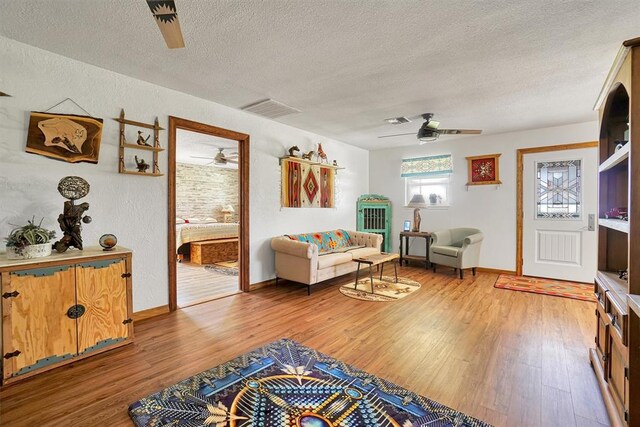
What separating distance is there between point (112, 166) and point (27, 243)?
1057mm

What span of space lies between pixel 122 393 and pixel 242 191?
2719 millimetres

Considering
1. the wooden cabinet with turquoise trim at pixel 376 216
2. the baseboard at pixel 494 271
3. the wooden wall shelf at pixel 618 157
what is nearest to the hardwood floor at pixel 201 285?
the wooden cabinet with turquoise trim at pixel 376 216

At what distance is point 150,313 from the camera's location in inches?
127

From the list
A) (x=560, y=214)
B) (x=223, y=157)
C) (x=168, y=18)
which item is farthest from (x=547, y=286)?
(x=223, y=157)

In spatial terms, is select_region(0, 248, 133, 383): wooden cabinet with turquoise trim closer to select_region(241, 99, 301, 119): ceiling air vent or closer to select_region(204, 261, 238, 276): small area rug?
select_region(241, 99, 301, 119): ceiling air vent

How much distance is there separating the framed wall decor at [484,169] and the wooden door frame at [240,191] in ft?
13.8

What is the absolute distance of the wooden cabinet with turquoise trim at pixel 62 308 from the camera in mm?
2006

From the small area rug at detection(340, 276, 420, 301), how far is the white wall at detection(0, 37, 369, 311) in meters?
1.31

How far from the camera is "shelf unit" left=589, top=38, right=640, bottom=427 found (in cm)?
143

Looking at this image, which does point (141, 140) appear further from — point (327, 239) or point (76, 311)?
point (327, 239)

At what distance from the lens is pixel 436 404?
1811 mm

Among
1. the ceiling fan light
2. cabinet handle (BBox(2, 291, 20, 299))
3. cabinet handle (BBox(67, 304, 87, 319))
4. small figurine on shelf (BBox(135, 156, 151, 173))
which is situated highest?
the ceiling fan light

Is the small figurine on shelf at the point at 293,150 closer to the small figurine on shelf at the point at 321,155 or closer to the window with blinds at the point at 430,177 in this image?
the small figurine on shelf at the point at 321,155

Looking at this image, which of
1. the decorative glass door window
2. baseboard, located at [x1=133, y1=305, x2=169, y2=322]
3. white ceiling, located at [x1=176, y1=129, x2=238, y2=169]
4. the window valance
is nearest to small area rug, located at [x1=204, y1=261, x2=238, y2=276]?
baseboard, located at [x1=133, y1=305, x2=169, y2=322]
